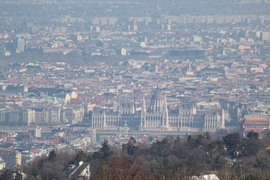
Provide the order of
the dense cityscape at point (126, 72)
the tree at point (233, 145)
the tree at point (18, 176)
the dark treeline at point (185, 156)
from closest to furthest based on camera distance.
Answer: the dark treeline at point (185, 156)
the tree at point (18, 176)
the tree at point (233, 145)
the dense cityscape at point (126, 72)

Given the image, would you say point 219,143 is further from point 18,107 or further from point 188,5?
point 188,5

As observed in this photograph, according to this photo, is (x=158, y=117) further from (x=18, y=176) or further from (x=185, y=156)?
(x=18, y=176)

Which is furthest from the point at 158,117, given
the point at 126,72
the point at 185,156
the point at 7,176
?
the point at 7,176


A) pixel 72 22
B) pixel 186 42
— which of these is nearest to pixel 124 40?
pixel 186 42

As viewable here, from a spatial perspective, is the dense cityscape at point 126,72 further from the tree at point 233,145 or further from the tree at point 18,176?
the tree at point 18,176

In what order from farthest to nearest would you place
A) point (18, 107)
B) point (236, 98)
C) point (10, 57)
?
point (10, 57) → point (236, 98) → point (18, 107)

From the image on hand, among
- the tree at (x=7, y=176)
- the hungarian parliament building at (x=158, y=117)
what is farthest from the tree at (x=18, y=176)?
the hungarian parliament building at (x=158, y=117)
